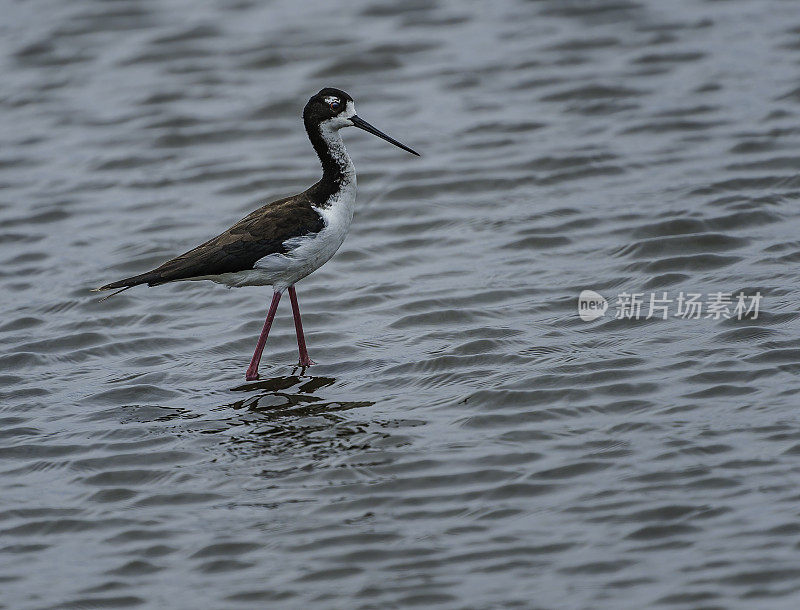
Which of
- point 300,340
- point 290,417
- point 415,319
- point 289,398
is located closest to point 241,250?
point 300,340

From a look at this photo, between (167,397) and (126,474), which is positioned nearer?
(126,474)

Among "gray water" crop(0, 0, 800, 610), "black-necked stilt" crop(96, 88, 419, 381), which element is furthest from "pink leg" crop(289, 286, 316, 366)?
"gray water" crop(0, 0, 800, 610)

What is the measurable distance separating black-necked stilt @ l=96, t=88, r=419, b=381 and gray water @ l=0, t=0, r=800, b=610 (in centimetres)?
69

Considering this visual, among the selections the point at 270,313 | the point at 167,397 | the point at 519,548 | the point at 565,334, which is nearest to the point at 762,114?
the point at 565,334

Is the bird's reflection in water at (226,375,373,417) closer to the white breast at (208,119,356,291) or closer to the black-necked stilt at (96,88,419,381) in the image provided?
the black-necked stilt at (96,88,419,381)

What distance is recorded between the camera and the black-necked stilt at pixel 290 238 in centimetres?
877

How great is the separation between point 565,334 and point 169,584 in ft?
12.1

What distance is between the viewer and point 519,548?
6.44 metres

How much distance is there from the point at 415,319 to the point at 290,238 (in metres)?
1.44

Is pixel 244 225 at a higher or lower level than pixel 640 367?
higher

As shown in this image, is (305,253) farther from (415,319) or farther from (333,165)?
(415,319)

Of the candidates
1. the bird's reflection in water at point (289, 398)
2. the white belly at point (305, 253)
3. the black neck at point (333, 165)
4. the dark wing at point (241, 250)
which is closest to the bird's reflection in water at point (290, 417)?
the bird's reflection in water at point (289, 398)

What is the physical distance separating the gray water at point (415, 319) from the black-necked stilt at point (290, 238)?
69cm

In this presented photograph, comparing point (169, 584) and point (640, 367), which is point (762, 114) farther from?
point (169, 584)
